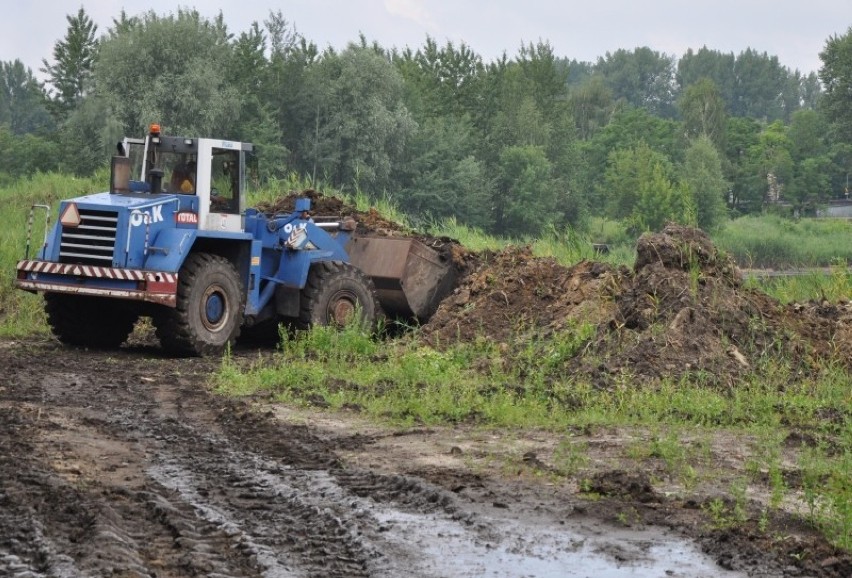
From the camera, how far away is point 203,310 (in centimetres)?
1727

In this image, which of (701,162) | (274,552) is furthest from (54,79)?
(274,552)

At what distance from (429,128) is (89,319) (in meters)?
64.5

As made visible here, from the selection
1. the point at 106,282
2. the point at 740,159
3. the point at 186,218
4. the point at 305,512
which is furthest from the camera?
the point at 740,159

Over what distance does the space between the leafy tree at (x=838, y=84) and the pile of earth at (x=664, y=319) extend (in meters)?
104

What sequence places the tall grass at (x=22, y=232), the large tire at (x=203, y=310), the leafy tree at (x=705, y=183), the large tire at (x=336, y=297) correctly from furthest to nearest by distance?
the leafy tree at (x=705, y=183) < the tall grass at (x=22, y=232) < the large tire at (x=336, y=297) < the large tire at (x=203, y=310)

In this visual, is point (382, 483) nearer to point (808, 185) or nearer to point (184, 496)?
point (184, 496)

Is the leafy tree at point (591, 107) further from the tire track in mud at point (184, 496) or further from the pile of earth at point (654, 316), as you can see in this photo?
the tire track in mud at point (184, 496)

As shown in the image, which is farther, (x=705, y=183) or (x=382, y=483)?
(x=705, y=183)

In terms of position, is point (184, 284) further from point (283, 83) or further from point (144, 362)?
point (283, 83)

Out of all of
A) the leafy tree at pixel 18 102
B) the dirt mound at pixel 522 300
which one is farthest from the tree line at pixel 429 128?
the leafy tree at pixel 18 102

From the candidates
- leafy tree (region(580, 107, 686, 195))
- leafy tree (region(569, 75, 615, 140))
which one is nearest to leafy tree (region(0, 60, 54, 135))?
leafy tree (region(569, 75, 615, 140))

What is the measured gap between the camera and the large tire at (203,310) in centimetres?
1700

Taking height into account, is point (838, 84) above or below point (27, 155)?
above

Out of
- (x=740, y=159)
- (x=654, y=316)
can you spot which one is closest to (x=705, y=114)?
(x=740, y=159)
